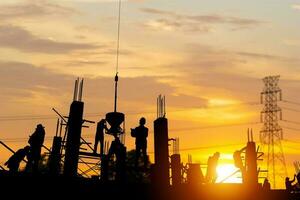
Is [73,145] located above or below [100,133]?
below

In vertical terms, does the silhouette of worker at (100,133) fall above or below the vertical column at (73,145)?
above

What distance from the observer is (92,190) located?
15273 millimetres

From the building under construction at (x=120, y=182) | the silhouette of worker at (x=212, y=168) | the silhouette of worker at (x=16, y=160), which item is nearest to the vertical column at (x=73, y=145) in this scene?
the building under construction at (x=120, y=182)

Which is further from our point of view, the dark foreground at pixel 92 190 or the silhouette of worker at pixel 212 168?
the silhouette of worker at pixel 212 168

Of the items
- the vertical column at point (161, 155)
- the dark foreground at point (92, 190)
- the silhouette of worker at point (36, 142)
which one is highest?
the silhouette of worker at point (36, 142)

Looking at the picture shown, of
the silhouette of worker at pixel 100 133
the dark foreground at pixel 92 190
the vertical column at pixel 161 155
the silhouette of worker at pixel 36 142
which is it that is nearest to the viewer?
the dark foreground at pixel 92 190

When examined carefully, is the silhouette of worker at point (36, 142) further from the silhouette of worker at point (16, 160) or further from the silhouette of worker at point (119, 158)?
the silhouette of worker at point (119, 158)

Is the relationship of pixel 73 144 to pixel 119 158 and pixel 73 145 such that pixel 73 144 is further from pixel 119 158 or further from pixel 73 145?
pixel 119 158

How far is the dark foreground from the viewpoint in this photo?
14.8 metres

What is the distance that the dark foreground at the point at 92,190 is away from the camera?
14.8 m

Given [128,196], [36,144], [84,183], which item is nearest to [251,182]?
[128,196]

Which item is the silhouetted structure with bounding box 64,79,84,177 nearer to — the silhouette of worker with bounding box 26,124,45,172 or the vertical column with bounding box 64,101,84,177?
the vertical column with bounding box 64,101,84,177

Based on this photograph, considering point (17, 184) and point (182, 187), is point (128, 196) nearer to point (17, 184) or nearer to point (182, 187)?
point (182, 187)

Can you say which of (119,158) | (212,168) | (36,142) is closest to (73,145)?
(119,158)
